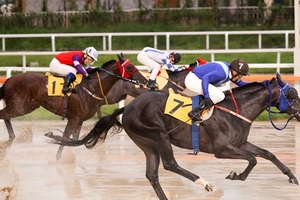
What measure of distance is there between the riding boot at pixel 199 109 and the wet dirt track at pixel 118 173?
0.78 meters

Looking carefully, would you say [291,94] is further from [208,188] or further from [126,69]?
[126,69]

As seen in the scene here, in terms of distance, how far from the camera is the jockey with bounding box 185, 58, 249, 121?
35.9ft

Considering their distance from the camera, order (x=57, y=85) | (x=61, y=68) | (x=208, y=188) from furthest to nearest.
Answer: (x=61, y=68)
(x=57, y=85)
(x=208, y=188)

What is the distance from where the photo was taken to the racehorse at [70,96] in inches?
575

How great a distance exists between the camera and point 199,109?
35.7ft

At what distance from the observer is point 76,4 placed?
32.4 m

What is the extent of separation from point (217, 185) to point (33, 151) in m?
3.64

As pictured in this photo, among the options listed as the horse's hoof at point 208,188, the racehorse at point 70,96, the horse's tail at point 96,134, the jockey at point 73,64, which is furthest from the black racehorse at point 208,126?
the jockey at point 73,64

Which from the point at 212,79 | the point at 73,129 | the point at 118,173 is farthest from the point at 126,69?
the point at 212,79

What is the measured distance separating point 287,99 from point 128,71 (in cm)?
470

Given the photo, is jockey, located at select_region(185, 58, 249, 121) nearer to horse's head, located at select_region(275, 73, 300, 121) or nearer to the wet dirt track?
horse's head, located at select_region(275, 73, 300, 121)

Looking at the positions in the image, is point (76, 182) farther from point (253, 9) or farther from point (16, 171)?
point (253, 9)

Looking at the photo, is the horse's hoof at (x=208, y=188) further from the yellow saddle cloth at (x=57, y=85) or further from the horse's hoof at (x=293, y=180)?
the yellow saddle cloth at (x=57, y=85)

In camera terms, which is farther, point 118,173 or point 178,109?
point 118,173
